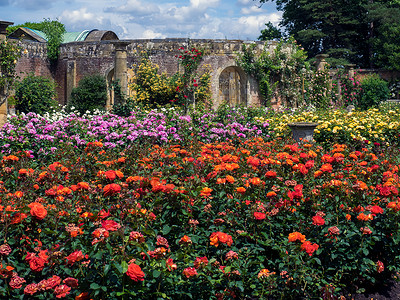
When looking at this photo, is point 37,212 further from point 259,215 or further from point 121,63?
point 121,63

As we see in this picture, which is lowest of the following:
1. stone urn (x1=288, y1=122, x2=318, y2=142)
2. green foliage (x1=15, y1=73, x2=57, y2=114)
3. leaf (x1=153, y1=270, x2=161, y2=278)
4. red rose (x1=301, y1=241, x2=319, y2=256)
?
leaf (x1=153, y1=270, x2=161, y2=278)

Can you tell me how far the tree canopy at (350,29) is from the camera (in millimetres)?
25438

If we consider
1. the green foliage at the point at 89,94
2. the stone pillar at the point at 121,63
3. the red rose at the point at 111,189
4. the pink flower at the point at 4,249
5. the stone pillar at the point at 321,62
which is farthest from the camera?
the stone pillar at the point at 321,62

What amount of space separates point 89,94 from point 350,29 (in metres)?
18.3

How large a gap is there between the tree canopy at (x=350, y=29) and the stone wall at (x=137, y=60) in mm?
11241

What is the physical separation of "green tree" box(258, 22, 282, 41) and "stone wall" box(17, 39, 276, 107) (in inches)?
497

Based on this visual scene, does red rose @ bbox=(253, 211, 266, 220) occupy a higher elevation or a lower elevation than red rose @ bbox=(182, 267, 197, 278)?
higher

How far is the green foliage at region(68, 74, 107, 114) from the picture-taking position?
580 inches

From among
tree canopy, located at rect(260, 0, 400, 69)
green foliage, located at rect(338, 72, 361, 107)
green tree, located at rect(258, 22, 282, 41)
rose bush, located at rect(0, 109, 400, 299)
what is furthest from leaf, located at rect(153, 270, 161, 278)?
green tree, located at rect(258, 22, 282, 41)

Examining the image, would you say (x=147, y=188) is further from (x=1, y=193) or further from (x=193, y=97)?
(x=193, y=97)

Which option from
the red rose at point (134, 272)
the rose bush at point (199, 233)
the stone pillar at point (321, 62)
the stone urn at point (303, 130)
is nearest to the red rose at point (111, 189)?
the rose bush at point (199, 233)

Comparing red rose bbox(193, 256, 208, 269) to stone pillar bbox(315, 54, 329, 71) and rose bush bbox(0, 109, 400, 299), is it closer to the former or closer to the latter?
rose bush bbox(0, 109, 400, 299)

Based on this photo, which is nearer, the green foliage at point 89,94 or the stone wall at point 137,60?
the stone wall at point 137,60

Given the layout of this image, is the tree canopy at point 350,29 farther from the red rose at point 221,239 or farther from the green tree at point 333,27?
the red rose at point 221,239
